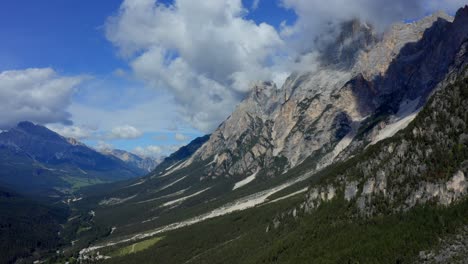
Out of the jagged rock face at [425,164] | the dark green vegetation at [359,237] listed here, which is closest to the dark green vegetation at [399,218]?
the dark green vegetation at [359,237]

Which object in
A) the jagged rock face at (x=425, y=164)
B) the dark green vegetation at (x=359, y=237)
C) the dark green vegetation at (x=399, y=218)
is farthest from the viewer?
the jagged rock face at (x=425, y=164)

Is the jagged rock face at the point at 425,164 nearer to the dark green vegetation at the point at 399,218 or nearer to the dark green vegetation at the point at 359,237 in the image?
the dark green vegetation at the point at 399,218

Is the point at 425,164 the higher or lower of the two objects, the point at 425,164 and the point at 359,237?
the higher

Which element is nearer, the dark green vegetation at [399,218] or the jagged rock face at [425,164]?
the dark green vegetation at [399,218]

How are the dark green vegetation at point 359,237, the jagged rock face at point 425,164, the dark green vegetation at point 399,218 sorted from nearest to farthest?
1. the dark green vegetation at point 359,237
2. the dark green vegetation at point 399,218
3. the jagged rock face at point 425,164

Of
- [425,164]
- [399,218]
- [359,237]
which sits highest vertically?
[425,164]

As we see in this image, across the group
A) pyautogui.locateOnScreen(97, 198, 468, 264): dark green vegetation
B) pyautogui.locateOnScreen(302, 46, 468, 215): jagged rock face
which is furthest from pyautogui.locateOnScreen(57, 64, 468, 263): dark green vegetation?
pyautogui.locateOnScreen(302, 46, 468, 215): jagged rock face

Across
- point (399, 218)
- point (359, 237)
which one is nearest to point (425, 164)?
point (399, 218)

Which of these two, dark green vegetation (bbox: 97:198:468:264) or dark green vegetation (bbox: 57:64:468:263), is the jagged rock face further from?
dark green vegetation (bbox: 97:198:468:264)

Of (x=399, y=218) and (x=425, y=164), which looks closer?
(x=399, y=218)

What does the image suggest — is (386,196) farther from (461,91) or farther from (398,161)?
(461,91)

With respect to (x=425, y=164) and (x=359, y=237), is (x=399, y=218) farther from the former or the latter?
(x=425, y=164)

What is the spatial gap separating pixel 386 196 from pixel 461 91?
45.3 metres

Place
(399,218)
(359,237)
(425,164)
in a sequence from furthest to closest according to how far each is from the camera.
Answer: (425,164) < (359,237) < (399,218)
